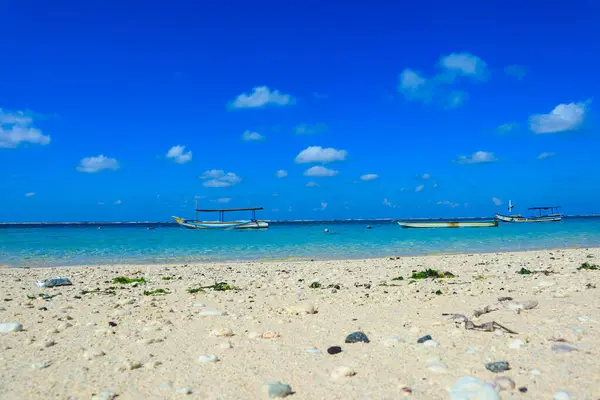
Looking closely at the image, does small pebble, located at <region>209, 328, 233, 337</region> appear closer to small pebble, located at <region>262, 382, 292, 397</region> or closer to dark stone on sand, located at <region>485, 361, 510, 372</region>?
small pebble, located at <region>262, 382, 292, 397</region>

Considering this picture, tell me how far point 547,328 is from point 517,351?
1.26 metres

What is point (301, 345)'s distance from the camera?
18.9 ft

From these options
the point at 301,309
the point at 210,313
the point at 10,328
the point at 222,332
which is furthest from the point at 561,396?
the point at 10,328

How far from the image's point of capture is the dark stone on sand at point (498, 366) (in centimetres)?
449

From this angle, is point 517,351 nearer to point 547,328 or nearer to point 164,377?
point 547,328

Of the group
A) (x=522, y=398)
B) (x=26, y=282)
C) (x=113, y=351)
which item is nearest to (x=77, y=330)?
(x=113, y=351)

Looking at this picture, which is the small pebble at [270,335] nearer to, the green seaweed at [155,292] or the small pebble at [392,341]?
the small pebble at [392,341]

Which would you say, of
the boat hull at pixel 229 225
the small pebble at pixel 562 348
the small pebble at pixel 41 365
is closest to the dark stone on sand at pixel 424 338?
the small pebble at pixel 562 348

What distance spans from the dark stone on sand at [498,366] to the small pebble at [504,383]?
32cm

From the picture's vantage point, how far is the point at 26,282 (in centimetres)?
1373

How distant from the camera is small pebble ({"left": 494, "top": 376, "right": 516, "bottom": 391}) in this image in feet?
13.2

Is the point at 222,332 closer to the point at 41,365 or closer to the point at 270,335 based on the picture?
the point at 270,335

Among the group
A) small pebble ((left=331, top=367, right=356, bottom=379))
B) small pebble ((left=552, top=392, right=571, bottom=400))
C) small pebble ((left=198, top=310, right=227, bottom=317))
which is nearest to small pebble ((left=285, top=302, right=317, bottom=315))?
small pebble ((left=198, top=310, right=227, bottom=317))

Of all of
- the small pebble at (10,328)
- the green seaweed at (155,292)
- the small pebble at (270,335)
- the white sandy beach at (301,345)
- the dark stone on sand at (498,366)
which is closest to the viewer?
the white sandy beach at (301,345)
